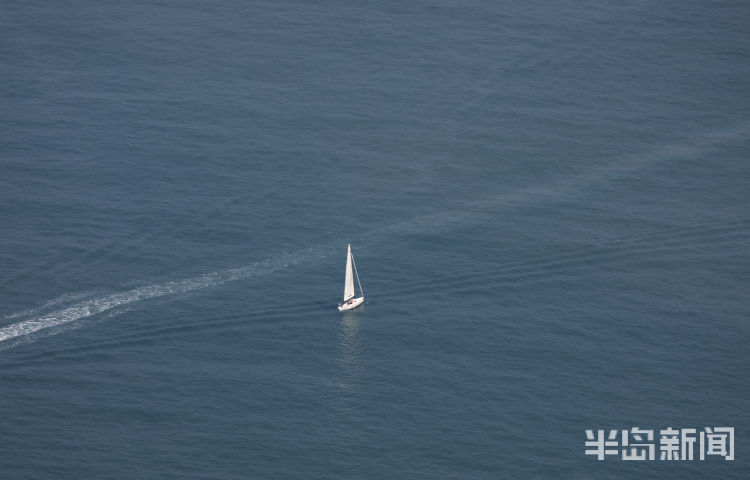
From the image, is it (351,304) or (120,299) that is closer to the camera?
(120,299)

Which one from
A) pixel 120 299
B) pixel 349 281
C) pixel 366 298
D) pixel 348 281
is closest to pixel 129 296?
pixel 120 299

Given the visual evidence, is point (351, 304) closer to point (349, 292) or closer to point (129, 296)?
point (349, 292)

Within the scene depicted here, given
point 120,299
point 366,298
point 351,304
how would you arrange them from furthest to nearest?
1. point 366,298
2. point 351,304
3. point 120,299

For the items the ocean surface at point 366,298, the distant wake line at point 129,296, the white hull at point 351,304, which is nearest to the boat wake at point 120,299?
the distant wake line at point 129,296

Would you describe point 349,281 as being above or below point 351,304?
above

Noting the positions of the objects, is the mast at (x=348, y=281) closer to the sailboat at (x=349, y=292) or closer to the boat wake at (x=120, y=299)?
the sailboat at (x=349, y=292)

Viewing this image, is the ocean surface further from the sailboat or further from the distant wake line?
the sailboat

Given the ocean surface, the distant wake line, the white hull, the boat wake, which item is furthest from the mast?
the distant wake line
